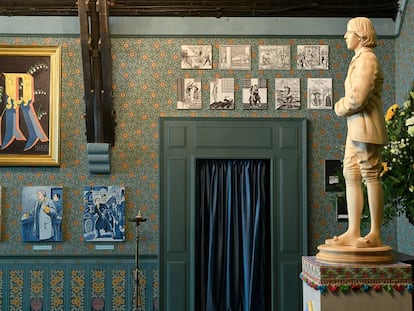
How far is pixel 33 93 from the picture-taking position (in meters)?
7.87

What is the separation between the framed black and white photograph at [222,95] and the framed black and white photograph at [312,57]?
89 centimetres

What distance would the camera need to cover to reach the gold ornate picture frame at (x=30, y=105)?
7809mm

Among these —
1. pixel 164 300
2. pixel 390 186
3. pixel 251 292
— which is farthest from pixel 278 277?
pixel 390 186

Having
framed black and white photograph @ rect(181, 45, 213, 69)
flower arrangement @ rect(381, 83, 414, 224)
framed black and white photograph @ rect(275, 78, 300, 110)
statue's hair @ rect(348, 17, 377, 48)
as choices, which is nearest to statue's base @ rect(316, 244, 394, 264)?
flower arrangement @ rect(381, 83, 414, 224)

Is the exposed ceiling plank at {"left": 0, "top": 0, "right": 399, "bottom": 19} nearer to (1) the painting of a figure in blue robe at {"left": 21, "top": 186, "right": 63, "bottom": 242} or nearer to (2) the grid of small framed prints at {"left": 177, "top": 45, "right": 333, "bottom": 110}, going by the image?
(2) the grid of small framed prints at {"left": 177, "top": 45, "right": 333, "bottom": 110}

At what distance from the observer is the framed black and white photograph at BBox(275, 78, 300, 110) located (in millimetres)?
7891

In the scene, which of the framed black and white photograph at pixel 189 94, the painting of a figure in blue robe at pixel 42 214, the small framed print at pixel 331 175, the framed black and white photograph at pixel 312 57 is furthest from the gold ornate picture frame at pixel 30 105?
the small framed print at pixel 331 175

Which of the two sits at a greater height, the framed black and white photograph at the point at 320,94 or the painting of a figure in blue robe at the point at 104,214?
the framed black and white photograph at the point at 320,94

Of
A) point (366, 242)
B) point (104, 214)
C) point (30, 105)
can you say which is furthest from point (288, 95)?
point (366, 242)

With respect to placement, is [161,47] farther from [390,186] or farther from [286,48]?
[390,186]

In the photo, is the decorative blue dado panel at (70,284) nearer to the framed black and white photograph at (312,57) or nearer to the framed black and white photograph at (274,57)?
the framed black and white photograph at (274,57)

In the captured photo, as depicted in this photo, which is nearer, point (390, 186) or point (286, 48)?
point (390, 186)

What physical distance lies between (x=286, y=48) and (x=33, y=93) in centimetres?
315

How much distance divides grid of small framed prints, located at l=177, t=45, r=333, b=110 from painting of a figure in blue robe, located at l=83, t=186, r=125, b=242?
1.36m
